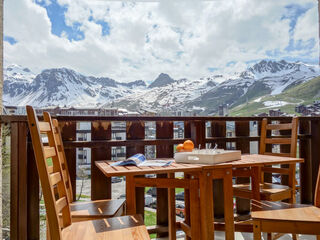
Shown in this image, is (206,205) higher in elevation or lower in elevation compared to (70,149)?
lower

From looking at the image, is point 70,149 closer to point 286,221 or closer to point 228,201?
point 228,201

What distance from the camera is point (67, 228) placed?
1310 millimetres

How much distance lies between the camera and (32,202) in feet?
6.61

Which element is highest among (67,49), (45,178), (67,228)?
(67,49)

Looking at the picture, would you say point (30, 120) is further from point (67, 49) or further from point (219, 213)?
point (67, 49)

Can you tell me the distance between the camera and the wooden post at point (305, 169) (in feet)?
9.69

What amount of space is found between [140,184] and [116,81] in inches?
529

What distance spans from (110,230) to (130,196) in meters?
0.33

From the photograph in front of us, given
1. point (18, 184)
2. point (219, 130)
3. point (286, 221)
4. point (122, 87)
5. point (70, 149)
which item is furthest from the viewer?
point (122, 87)

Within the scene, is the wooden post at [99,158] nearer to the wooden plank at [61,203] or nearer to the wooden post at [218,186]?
the wooden plank at [61,203]

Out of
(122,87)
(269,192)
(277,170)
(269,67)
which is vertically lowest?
(269,192)

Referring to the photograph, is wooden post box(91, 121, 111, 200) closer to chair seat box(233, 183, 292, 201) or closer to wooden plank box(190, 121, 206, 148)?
wooden plank box(190, 121, 206, 148)


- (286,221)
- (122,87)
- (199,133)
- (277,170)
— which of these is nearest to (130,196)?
(286,221)

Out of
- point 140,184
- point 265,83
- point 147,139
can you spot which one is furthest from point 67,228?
point 265,83
